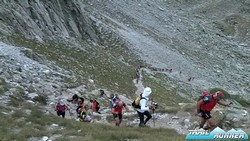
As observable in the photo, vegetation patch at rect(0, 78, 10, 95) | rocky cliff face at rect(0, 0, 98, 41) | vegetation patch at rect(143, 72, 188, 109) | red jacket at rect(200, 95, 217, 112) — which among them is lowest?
red jacket at rect(200, 95, 217, 112)

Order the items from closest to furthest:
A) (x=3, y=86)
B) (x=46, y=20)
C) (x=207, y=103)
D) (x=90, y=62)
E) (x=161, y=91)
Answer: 1. (x=207, y=103)
2. (x=3, y=86)
3. (x=90, y=62)
4. (x=161, y=91)
5. (x=46, y=20)

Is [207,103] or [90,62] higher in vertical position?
[90,62]

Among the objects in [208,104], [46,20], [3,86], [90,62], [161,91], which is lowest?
[208,104]

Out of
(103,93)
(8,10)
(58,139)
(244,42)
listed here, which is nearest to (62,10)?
(8,10)

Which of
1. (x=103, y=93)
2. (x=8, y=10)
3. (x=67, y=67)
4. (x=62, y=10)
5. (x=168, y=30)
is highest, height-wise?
(x=168, y=30)

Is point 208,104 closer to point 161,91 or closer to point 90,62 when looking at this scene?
point 90,62

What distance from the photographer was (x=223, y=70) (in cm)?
6919

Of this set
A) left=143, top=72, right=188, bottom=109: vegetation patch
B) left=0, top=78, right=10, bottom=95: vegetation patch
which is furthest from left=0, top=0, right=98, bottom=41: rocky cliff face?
left=0, top=78, right=10, bottom=95: vegetation patch

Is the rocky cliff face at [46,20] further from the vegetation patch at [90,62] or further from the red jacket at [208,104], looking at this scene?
the red jacket at [208,104]

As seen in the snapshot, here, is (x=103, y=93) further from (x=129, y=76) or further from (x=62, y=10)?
(x=62, y=10)

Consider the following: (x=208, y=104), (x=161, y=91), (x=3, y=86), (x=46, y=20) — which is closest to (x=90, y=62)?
(x=46, y=20)

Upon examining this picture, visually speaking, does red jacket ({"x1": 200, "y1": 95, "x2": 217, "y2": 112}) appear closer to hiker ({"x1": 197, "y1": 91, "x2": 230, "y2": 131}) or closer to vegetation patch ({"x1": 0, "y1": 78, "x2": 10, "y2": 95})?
hiker ({"x1": 197, "y1": 91, "x2": 230, "y2": 131})

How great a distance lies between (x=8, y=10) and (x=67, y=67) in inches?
352

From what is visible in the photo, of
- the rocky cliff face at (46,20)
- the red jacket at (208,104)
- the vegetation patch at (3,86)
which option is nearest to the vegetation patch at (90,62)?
the rocky cliff face at (46,20)
